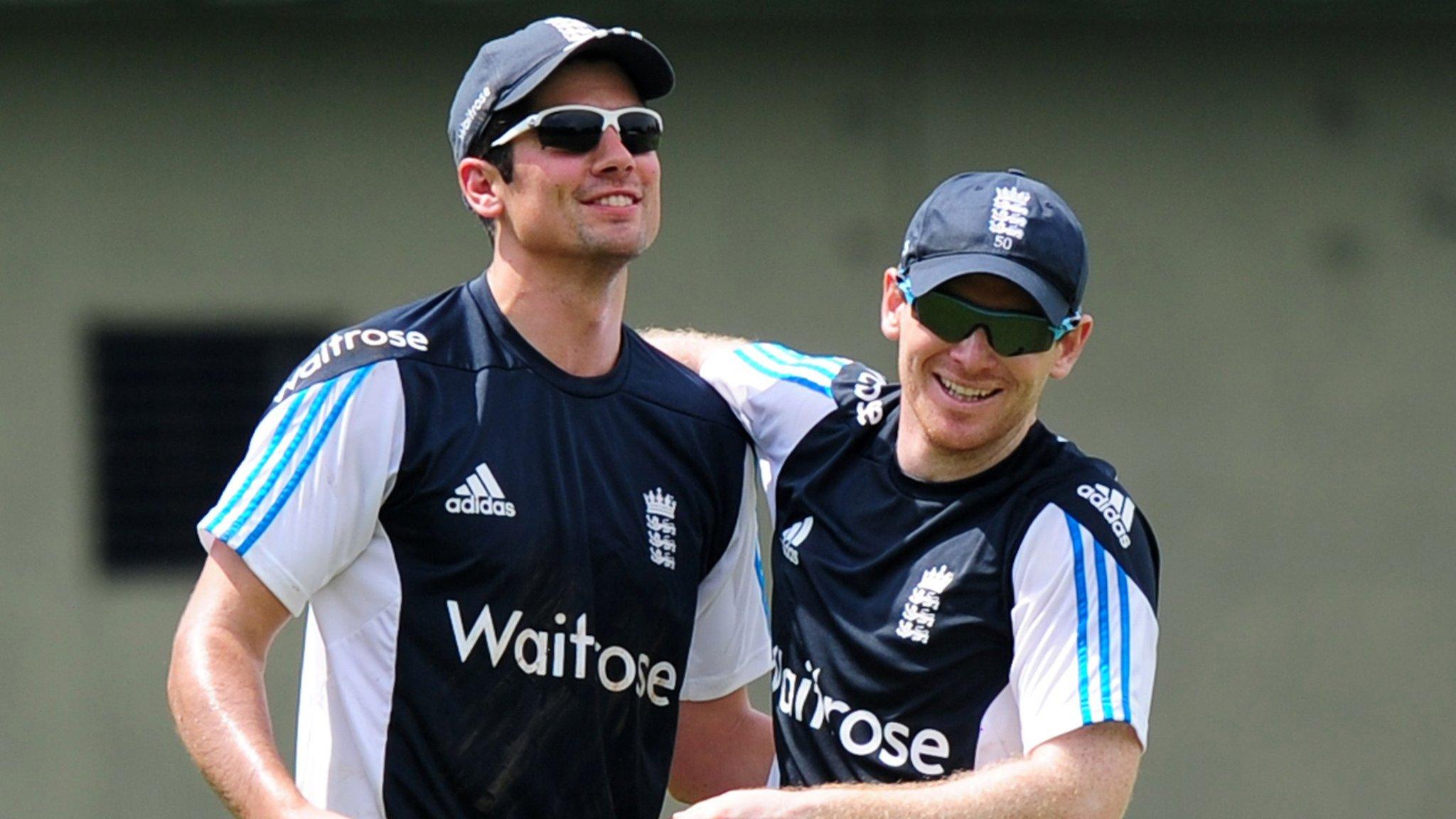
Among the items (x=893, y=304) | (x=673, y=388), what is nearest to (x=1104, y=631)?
(x=893, y=304)

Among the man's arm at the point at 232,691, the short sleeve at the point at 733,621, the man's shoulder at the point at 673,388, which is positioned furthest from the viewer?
the short sleeve at the point at 733,621

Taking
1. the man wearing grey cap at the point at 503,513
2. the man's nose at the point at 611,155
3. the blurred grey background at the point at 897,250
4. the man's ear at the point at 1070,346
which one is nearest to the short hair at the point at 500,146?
the man wearing grey cap at the point at 503,513

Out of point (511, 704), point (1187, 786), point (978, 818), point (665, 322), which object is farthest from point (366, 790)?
point (1187, 786)

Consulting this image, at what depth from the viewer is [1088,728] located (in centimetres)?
301

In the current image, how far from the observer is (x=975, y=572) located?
3.14m

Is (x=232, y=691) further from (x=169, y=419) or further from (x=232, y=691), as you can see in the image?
(x=169, y=419)

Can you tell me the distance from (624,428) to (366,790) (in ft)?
2.29

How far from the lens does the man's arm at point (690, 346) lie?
3.74 meters

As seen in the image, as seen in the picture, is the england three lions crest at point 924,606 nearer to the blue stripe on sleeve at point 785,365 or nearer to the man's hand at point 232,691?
the blue stripe on sleeve at point 785,365

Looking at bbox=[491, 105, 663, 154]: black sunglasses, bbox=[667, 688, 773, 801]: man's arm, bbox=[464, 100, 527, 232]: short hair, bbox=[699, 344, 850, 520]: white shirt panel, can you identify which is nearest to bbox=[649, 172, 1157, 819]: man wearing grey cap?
bbox=[699, 344, 850, 520]: white shirt panel

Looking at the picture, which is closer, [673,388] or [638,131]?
[638,131]

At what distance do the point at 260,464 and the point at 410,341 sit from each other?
0.32 meters

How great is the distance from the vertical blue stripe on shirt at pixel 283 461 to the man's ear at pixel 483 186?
1.41ft

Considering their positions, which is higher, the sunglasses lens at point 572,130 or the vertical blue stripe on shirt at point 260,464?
the sunglasses lens at point 572,130
